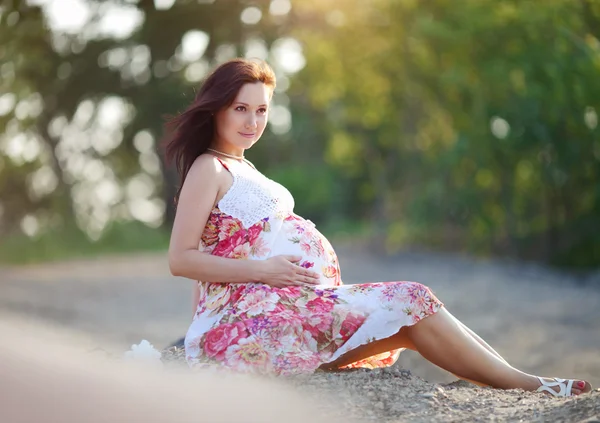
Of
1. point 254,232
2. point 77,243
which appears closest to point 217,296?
point 254,232

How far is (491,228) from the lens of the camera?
13.6 metres

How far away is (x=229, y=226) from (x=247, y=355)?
56cm

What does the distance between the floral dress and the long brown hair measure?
23cm

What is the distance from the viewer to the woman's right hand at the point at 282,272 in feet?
12.1

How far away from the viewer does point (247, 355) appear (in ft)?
11.8

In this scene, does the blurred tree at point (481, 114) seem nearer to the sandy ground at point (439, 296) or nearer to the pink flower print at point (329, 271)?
the sandy ground at point (439, 296)

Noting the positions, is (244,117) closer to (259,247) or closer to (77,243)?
(259,247)

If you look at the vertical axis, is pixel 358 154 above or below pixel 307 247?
above

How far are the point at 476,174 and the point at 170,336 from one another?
715cm

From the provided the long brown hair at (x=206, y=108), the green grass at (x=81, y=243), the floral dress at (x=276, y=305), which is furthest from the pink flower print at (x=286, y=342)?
the green grass at (x=81, y=243)

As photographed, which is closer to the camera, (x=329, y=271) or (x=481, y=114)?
(x=329, y=271)

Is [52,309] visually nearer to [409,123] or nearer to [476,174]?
[476,174]

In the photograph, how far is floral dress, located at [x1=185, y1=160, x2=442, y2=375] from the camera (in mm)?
3613

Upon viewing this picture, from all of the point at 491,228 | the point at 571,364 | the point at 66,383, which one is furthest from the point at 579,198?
the point at 66,383
